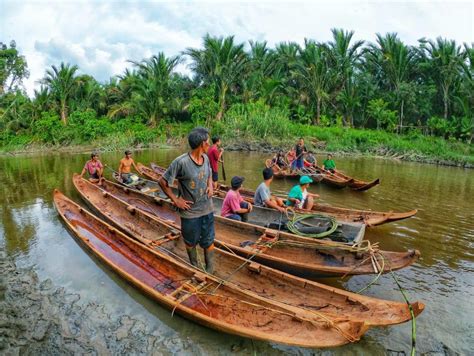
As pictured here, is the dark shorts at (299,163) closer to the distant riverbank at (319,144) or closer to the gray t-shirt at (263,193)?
the gray t-shirt at (263,193)

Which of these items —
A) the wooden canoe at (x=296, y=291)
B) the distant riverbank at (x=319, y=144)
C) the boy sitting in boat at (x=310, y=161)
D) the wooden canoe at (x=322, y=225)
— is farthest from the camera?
the distant riverbank at (x=319, y=144)

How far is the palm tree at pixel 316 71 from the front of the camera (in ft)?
87.3

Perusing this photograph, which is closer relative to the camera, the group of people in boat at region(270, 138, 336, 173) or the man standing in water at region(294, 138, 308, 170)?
the group of people in boat at region(270, 138, 336, 173)

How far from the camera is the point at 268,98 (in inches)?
1092

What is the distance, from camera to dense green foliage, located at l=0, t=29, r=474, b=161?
79.3ft

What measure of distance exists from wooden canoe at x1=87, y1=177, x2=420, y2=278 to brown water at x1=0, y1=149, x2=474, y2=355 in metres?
0.58

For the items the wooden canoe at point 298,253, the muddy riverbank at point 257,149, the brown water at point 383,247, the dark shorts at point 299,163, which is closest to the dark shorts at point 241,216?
the wooden canoe at point 298,253

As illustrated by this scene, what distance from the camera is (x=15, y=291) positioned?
4859 millimetres

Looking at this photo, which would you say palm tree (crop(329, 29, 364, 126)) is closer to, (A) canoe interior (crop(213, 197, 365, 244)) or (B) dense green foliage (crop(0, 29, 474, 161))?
(B) dense green foliage (crop(0, 29, 474, 161))

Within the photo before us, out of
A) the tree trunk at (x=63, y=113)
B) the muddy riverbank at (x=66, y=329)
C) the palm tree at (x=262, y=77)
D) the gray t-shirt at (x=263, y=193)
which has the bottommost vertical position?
the muddy riverbank at (x=66, y=329)

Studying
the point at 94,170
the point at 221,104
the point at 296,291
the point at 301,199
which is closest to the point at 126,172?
the point at 94,170

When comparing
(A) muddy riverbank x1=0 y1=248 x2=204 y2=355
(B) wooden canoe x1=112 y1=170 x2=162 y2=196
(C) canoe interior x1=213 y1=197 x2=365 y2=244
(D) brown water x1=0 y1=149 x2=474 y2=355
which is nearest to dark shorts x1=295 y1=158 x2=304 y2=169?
(D) brown water x1=0 y1=149 x2=474 y2=355

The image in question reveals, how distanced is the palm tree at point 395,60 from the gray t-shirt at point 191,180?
25117 mm

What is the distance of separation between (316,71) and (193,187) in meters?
25.1
